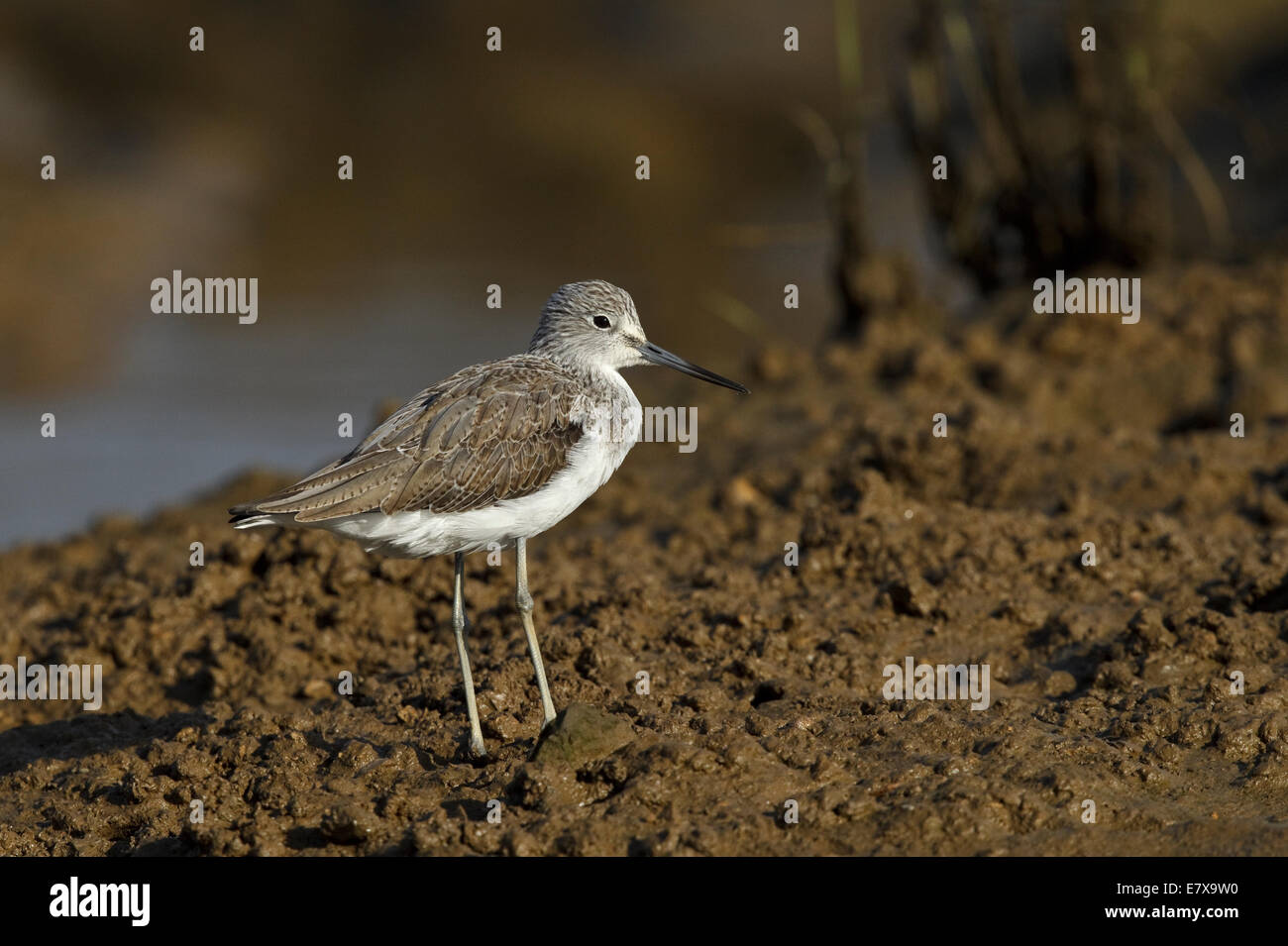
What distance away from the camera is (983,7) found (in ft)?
42.7

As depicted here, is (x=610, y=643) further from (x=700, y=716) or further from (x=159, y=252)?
(x=159, y=252)

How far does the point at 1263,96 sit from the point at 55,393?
56.9 feet

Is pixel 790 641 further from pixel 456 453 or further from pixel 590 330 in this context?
pixel 456 453

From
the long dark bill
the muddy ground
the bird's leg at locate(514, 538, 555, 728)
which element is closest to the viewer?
the muddy ground

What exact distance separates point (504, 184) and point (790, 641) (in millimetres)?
17880

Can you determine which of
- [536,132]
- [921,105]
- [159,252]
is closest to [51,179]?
[159,252]

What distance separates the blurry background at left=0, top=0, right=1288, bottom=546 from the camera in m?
13.8

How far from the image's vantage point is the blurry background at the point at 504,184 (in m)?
13.8

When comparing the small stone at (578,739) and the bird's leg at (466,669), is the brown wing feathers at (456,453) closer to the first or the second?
the bird's leg at (466,669)

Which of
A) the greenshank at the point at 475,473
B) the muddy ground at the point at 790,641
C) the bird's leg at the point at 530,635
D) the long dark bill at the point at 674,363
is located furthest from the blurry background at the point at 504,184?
the bird's leg at the point at 530,635

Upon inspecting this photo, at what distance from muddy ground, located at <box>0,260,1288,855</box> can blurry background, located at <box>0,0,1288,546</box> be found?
2.02 m

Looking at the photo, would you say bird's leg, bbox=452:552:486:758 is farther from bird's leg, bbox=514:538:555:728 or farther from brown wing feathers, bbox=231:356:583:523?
brown wing feathers, bbox=231:356:583:523

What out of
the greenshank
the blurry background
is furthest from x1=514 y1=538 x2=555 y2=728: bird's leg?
the blurry background

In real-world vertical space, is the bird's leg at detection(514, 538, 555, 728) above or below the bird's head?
below
